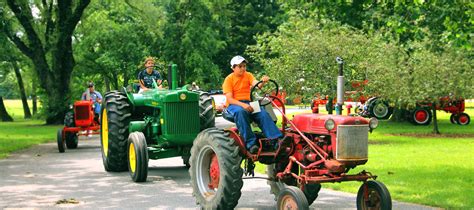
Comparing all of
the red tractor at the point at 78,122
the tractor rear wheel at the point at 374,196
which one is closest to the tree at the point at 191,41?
the red tractor at the point at 78,122

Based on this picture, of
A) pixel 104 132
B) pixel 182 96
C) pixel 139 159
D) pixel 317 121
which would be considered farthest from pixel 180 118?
pixel 317 121

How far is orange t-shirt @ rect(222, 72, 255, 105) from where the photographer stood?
371 inches

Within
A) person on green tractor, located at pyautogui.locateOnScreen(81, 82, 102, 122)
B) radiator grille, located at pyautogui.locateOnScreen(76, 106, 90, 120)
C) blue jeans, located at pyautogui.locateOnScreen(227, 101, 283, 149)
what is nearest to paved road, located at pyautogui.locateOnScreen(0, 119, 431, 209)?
blue jeans, located at pyautogui.locateOnScreen(227, 101, 283, 149)

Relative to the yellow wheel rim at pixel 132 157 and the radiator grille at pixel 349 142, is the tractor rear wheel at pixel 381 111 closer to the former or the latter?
the yellow wheel rim at pixel 132 157

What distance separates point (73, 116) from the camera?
19.9m

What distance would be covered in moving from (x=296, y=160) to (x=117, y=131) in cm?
606

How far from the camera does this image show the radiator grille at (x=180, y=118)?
12820 millimetres

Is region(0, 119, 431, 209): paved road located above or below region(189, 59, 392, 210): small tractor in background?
below

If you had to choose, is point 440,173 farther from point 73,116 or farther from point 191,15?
point 191,15

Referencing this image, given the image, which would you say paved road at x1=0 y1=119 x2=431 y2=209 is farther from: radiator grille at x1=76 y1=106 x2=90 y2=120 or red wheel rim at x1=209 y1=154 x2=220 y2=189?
radiator grille at x1=76 y1=106 x2=90 y2=120

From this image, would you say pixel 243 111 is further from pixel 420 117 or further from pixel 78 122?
pixel 420 117

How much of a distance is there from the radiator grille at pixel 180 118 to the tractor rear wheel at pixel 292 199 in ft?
16.6

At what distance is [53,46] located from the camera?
3362cm

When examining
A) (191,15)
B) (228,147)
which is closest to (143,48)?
(191,15)
